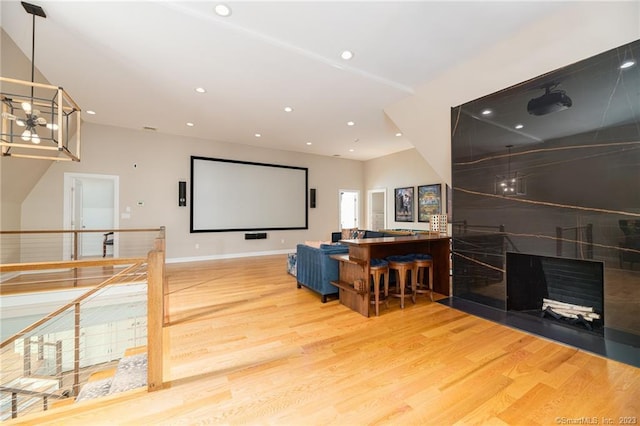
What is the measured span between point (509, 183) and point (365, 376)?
9.50ft

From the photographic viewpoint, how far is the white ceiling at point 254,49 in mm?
2631

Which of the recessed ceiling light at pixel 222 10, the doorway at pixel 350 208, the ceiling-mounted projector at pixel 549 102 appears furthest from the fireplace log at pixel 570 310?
the doorway at pixel 350 208

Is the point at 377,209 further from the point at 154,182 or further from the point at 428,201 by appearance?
the point at 154,182

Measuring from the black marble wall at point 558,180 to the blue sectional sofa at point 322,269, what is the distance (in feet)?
5.99

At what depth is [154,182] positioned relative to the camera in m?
6.39

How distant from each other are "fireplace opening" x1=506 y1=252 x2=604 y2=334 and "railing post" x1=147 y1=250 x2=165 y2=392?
3.89 m

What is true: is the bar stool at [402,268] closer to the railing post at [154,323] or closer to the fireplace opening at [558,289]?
the fireplace opening at [558,289]

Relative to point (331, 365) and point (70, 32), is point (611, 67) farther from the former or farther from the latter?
point (70, 32)

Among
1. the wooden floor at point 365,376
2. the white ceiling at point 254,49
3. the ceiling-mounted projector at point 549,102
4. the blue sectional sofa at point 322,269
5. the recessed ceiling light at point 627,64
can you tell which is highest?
the white ceiling at point 254,49

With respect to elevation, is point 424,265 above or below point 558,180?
below

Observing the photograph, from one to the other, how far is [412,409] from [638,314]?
2.44 metres

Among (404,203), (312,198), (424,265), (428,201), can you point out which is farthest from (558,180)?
(312,198)

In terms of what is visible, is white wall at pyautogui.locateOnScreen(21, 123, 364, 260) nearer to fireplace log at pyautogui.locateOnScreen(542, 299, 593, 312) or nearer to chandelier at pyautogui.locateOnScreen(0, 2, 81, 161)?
chandelier at pyautogui.locateOnScreen(0, 2, 81, 161)

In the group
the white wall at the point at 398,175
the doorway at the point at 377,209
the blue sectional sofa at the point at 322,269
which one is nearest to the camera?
the blue sectional sofa at the point at 322,269
